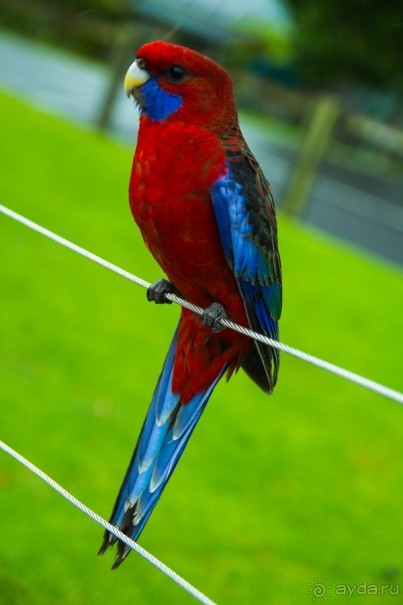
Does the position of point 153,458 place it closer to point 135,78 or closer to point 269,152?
point 135,78

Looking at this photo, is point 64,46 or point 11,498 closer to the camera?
point 11,498

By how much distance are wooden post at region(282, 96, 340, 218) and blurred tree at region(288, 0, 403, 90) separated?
8485 millimetres

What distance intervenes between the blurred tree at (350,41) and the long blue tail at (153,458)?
43.4 feet

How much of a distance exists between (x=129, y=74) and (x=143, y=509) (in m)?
0.78

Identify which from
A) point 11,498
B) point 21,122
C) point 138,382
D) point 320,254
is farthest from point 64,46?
point 11,498

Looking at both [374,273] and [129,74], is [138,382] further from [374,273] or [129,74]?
[374,273]

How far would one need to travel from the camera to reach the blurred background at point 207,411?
2049 millimetres

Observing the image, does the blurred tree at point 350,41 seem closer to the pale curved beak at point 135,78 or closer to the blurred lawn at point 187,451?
the blurred lawn at point 187,451

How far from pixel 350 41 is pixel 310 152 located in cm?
914

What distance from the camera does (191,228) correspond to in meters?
1.36

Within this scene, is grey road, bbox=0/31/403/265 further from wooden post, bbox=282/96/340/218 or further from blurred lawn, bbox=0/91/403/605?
blurred lawn, bbox=0/91/403/605

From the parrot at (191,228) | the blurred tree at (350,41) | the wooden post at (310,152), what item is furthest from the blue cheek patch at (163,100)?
the blurred tree at (350,41)

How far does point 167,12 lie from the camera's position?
33.7 feet

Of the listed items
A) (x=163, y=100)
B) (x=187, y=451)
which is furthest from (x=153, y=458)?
(x=187, y=451)
